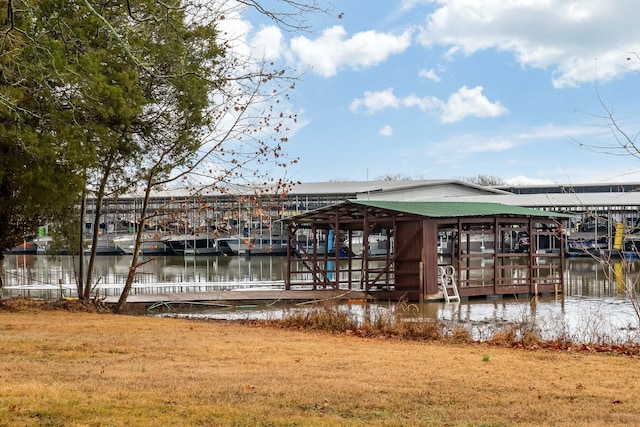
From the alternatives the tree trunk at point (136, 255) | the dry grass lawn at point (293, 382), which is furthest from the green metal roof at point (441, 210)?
the dry grass lawn at point (293, 382)

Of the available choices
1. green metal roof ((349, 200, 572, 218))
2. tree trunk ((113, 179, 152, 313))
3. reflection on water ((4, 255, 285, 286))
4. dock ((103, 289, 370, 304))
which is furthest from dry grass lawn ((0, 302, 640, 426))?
reflection on water ((4, 255, 285, 286))

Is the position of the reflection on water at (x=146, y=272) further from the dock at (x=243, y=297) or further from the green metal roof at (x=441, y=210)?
the green metal roof at (x=441, y=210)

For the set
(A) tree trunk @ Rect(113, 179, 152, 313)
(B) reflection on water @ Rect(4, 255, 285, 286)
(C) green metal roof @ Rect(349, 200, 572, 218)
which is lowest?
(B) reflection on water @ Rect(4, 255, 285, 286)

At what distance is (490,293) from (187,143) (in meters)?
14.0

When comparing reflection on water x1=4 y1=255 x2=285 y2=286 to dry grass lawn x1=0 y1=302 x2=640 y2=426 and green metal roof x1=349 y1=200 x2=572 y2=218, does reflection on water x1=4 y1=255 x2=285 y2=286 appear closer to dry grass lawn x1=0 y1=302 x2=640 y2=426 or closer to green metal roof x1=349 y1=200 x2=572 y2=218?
green metal roof x1=349 y1=200 x2=572 y2=218

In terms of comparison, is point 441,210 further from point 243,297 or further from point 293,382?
point 293,382

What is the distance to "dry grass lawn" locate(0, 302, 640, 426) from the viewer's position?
628 centimetres

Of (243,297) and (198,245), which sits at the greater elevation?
(198,245)

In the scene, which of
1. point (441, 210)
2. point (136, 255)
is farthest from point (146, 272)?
point (136, 255)

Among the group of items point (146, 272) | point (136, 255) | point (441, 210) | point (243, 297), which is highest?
point (441, 210)

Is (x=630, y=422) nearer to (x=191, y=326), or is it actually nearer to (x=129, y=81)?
(x=191, y=326)

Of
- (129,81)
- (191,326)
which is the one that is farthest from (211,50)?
(191,326)

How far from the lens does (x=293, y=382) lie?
8016 millimetres

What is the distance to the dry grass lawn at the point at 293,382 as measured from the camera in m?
6.28
